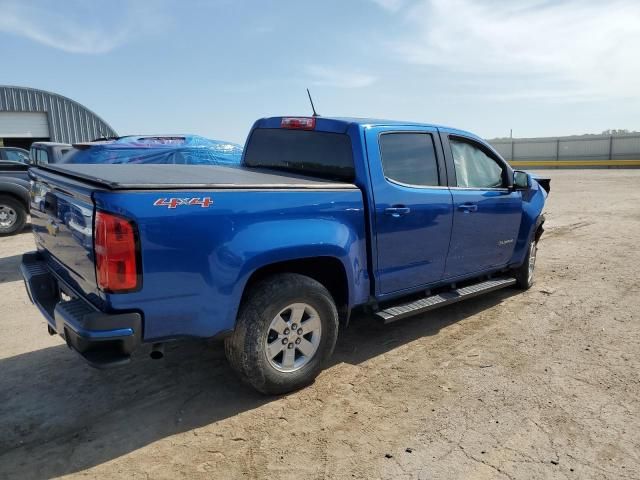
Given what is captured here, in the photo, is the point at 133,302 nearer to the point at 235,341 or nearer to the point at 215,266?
the point at 215,266

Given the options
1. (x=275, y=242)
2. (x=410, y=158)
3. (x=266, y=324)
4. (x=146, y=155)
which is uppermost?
(x=146, y=155)

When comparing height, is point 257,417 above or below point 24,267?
below

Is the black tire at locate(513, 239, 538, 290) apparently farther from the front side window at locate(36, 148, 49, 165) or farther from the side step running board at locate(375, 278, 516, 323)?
the front side window at locate(36, 148, 49, 165)

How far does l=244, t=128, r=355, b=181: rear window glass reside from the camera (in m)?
3.94

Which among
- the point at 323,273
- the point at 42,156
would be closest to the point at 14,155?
the point at 42,156

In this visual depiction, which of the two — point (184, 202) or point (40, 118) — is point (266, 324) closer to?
point (184, 202)

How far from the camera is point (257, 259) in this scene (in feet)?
10.0

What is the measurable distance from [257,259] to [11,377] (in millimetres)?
2297

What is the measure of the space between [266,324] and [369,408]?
35.8 inches

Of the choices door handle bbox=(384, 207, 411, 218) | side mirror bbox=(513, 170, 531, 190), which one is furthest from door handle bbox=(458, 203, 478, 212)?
side mirror bbox=(513, 170, 531, 190)

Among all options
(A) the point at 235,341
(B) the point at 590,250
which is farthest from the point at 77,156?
(B) the point at 590,250

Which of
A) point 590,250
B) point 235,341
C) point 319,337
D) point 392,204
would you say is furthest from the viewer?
point 590,250

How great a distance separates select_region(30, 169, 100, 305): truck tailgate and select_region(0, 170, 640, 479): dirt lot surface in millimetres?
900

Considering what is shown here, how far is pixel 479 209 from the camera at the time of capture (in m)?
4.71
